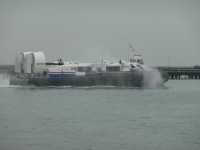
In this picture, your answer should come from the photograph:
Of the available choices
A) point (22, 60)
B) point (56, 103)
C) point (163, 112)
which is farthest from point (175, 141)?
point (22, 60)

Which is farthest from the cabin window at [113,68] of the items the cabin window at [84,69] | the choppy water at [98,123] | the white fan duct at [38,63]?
the choppy water at [98,123]

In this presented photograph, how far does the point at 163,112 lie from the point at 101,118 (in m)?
5.51

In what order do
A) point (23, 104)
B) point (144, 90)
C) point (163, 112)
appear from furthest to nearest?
point (144, 90) → point (23, 104) → point (163, 112)

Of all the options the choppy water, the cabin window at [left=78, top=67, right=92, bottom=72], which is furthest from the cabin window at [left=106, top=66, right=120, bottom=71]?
the choppy water

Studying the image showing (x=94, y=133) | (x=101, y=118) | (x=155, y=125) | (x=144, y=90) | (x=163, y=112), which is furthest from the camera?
(x=144, y=90)

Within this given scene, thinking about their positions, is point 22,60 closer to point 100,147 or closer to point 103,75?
point 103,75

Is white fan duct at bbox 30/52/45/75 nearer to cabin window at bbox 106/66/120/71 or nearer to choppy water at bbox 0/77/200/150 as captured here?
cabin window at bbox 106/66/120/71

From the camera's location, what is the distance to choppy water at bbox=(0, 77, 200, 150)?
2366 cm

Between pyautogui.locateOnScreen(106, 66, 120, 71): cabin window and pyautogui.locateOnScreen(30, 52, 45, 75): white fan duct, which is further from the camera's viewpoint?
pyautogui.locateOnScreen(30, 52, 45, 75): white fan duct

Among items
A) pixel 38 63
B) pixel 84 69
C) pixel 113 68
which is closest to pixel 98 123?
pixel 84 69

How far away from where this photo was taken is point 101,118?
106 ft

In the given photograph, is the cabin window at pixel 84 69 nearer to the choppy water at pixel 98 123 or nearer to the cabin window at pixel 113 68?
the cabin window at pixel 113 68

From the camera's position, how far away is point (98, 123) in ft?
98.0

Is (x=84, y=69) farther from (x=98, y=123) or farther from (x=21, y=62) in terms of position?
(x=98, y=123)
